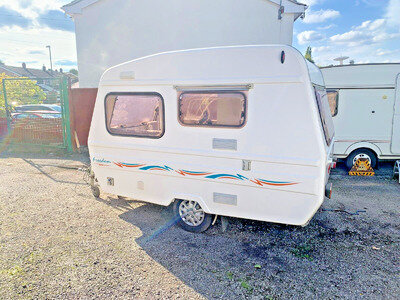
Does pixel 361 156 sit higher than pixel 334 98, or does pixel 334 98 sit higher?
pixel 334 98

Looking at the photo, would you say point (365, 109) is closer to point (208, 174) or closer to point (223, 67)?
point (223, 67)

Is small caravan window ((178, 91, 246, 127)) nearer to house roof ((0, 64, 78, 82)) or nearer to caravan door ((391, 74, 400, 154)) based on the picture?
caravan door ((391, 74, 400, 154))

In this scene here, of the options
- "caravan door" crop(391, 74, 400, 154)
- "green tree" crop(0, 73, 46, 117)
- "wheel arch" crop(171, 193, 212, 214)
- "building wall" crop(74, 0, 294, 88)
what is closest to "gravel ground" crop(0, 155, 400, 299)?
"wheel arch" crop(171, 193, 212, 214)

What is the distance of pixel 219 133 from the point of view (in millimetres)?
4066

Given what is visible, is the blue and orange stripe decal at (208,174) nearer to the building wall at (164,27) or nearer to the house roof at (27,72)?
the building wall at (164,27)

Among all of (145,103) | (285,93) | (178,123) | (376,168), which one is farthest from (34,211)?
(376,168)

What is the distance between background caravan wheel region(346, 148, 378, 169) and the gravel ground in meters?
1.94

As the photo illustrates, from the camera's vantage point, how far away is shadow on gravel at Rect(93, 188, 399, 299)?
3.34m

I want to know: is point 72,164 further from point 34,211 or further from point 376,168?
point 376,168

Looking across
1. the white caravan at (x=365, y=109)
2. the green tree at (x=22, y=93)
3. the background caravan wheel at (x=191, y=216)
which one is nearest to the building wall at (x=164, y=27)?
the green tree at (x=22, y=93)

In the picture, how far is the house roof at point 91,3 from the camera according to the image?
1155cm

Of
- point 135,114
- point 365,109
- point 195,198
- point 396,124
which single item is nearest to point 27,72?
point 135,114

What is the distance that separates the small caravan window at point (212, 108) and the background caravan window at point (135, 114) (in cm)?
43

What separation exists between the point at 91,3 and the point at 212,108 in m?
11.1
